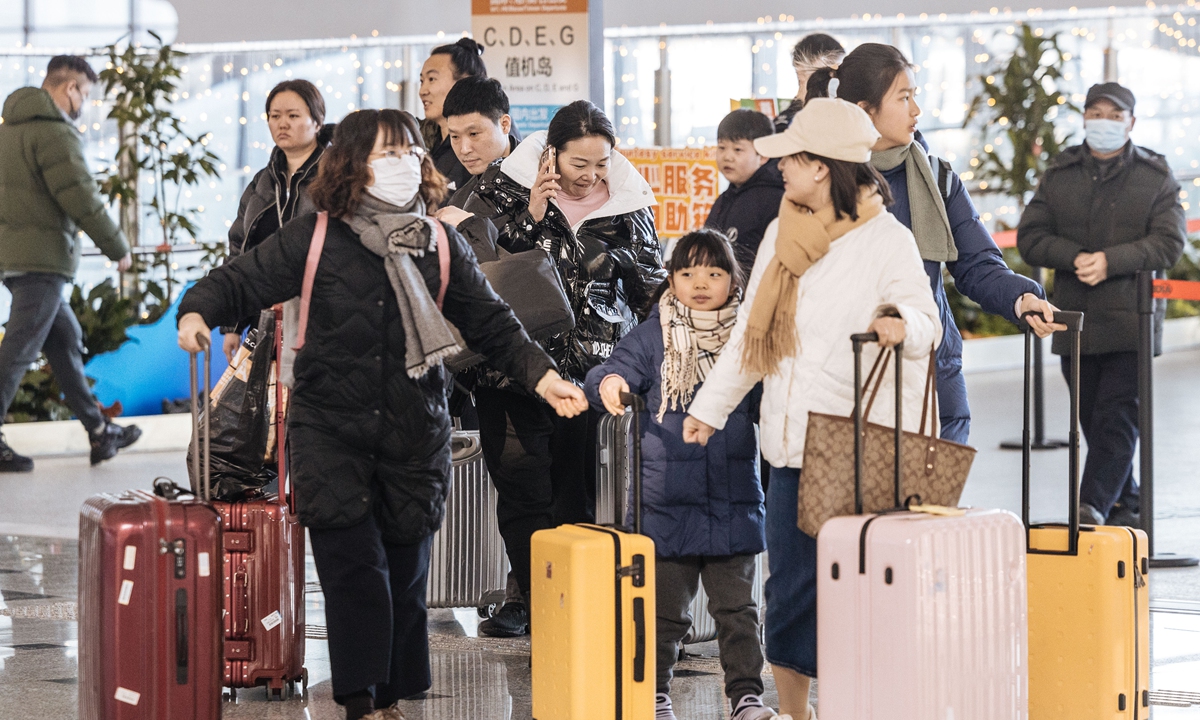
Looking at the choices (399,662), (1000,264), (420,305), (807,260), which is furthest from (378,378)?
(1000,264)

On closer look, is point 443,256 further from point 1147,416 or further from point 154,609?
point 1147,416

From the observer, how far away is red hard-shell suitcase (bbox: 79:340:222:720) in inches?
128

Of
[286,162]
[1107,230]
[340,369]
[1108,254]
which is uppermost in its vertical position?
[286,162]

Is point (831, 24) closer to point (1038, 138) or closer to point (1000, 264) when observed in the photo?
point (1038, 138)

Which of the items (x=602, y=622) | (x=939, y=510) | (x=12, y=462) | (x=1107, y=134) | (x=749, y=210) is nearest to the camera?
(x=939, y=510)

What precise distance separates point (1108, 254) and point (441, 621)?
3.00m

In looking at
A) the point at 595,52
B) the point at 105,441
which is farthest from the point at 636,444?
the point at 105,441

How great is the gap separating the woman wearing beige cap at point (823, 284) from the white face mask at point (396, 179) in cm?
79

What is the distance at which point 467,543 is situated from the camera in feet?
15.4

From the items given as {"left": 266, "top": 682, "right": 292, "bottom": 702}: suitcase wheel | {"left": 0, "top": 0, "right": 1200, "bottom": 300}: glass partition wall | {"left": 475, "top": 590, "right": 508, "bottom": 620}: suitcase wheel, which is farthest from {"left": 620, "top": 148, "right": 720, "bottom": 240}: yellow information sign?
{"left": 266, "top": 682, "right": 292, "bottom": 702}: suitcase wheel

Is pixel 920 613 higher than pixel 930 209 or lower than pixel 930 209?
lower

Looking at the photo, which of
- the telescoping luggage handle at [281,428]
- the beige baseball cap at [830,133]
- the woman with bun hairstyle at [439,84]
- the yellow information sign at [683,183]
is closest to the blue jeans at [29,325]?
the yellow information sign at [683,183]

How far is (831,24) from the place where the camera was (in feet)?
42.7

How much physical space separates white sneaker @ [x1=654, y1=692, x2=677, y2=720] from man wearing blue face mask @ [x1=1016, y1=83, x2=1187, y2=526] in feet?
9.00
